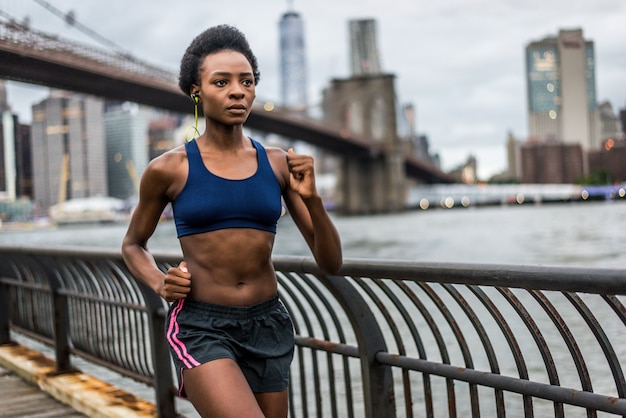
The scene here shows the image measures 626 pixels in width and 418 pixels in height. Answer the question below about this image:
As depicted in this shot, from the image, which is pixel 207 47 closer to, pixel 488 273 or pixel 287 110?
pixel 488 273

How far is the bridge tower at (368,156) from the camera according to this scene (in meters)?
71.1

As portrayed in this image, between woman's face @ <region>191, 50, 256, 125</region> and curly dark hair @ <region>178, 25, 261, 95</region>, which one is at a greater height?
curly dark hair @ <region>178, 25, 261, 95</region>

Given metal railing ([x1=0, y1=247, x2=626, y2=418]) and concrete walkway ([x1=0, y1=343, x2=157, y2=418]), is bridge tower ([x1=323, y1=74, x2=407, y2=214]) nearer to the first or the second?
metal railing ([x1=0, y1=247, x2=626, y2=418])

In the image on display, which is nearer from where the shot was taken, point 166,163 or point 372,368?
point 166,163

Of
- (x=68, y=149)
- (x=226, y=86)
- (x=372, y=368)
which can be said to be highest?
(x=68, y=149)

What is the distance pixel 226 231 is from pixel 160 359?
2145 mm

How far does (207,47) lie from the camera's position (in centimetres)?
225

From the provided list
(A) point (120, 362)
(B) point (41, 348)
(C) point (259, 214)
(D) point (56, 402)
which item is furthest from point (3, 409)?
(B) point (41, 348)

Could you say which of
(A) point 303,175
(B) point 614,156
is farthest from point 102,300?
(B) point 614,156

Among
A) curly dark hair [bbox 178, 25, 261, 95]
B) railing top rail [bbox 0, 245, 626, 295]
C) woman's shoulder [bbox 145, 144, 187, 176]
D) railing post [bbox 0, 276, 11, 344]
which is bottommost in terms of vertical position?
railing post [bbox 0, 276, 11, 344]

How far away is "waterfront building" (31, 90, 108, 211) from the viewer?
38781mm

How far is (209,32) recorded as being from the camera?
228 centimetres

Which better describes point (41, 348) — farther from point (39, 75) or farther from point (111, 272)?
point (39, 75)

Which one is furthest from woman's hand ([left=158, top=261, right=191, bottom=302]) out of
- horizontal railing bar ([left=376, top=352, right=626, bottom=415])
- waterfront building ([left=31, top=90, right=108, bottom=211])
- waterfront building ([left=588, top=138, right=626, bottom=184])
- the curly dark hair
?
waterfront building ([left=588, top=138, right=626, bottom=184])
